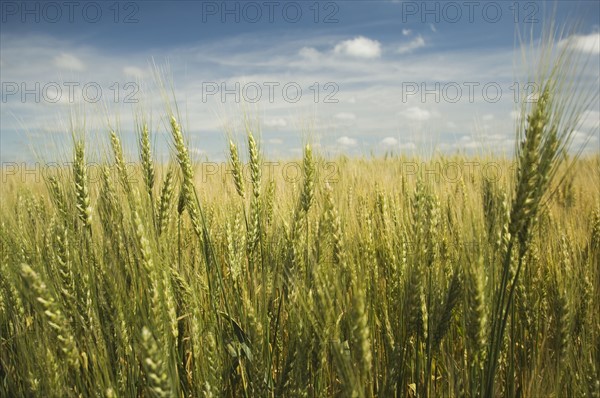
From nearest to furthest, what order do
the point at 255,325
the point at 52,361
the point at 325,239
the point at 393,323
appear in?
the point at 52,361 → the point at 255,325 → the point at 325,239 → the point at 393,323

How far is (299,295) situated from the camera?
1427 mm

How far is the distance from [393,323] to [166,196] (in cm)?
123

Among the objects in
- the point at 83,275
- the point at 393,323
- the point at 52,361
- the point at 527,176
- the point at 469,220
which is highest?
the point at 527,176

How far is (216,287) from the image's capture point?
2.17 m

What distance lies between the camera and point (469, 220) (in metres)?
1.66

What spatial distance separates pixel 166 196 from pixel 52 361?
99 centimetres

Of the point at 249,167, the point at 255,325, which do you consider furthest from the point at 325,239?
the point at 249,167

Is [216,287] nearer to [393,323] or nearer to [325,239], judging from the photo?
[325,239]

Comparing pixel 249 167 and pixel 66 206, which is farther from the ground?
pixel 249 167

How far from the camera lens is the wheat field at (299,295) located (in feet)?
4.65

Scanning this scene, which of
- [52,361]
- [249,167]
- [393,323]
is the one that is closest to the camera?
[52,361]

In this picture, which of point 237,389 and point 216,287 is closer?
point 237,389

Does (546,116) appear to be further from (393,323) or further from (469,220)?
(393,323)

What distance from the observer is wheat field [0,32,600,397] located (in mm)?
1418
